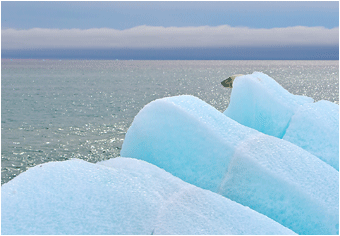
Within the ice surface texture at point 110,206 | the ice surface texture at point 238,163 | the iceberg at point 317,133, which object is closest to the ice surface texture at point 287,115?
the iceberg at point 317,133

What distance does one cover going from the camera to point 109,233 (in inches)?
110

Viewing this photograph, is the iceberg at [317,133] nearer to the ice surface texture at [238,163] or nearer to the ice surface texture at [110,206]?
the ice surface texture at [238,163]

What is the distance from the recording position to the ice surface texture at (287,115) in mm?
5133

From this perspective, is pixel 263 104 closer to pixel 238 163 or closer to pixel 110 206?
pixel 238 163

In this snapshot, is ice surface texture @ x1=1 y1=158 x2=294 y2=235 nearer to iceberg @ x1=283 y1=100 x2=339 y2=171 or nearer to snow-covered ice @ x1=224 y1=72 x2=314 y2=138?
iceberg @ x1=283 y1=100 x2=339 y2=171

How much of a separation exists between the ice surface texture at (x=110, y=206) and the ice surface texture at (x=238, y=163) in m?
0.79

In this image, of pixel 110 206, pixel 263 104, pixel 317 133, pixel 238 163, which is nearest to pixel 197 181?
pixel 238 163

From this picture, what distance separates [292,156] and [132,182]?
7.47ft

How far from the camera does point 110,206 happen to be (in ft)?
9.93

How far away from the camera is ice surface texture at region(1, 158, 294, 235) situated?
112 inches

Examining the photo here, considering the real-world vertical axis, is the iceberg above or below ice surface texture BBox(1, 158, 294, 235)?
above

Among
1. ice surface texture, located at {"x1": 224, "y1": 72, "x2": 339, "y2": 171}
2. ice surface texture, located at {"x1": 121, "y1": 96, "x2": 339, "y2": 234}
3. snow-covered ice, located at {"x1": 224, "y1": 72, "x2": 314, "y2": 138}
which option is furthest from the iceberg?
ice surface texture, located at {"x1": 121, "y1": 96, "x2": 339, "y2": 234}

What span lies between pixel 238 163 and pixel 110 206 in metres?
1.81

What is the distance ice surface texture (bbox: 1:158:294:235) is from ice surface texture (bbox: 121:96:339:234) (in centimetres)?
79
